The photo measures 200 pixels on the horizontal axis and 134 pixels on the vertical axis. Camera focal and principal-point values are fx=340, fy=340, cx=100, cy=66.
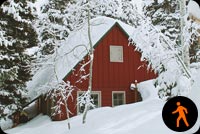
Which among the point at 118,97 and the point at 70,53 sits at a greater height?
the point at 70,53

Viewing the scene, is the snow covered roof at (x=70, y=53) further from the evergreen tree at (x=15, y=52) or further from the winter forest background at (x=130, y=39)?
the evergreen tree at (x=15, y=52)

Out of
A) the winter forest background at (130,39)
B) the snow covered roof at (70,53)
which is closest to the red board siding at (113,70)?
the snow covered roof at (70,53)

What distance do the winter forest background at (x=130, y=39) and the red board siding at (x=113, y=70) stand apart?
2.33 m

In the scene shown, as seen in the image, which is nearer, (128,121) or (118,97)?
(128,121)

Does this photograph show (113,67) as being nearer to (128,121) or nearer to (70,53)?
(70,53)

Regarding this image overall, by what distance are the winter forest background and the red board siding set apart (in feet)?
7.65

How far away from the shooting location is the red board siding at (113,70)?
1797cm

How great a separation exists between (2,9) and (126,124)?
27.2ft

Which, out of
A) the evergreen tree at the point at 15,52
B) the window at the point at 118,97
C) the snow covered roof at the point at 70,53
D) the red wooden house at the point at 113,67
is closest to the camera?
the evergreen tree at the point at 15,52

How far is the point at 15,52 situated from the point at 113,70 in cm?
549

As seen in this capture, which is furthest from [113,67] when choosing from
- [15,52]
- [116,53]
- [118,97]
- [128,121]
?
[128,121]

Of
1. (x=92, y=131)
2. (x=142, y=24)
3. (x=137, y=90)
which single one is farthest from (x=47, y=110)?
(x=142, y=24)

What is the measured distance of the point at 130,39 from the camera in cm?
1129

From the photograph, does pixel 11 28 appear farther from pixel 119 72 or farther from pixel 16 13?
pixel 119 72
